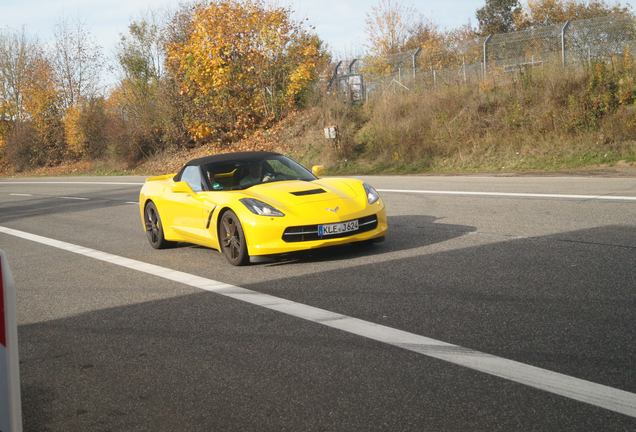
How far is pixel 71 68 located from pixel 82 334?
173 ft

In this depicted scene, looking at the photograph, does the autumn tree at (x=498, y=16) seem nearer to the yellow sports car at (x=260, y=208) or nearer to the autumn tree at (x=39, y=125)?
the autumn tree at (x=39, y=125)

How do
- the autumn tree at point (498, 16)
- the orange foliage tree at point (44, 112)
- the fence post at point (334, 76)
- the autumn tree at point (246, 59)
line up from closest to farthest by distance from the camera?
the fence post at point (334, 76) → the autumn tree at point (246, 59) → the orange foliage tree at point (44, 112) → the autumn tree at point (498, 16)

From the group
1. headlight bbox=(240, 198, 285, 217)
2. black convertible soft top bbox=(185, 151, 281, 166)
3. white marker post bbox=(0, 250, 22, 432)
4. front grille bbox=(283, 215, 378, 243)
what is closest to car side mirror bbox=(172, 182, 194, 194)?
black convertible soft top bbox=(185, 151, 281, 166)

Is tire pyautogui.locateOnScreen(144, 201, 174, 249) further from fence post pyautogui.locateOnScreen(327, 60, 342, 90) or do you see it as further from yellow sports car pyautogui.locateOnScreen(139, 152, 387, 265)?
fence post pyautogui.locateOnScreen(327, 60, 342, 90)

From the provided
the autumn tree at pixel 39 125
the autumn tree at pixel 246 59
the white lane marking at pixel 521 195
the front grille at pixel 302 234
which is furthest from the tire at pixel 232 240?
the autumn tree at pixel 39 125

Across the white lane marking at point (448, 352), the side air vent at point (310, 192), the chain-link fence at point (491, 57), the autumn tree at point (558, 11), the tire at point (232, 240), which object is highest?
the autumn tree at point (558, 11)

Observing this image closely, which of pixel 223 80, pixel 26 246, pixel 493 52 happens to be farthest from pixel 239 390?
pixel 223 80

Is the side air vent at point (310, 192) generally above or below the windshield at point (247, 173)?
below

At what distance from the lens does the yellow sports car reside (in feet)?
26.8

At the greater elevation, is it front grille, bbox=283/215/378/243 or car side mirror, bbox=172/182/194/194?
car side mirror, bbox=172/182/194/194

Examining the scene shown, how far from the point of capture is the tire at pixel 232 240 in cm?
837

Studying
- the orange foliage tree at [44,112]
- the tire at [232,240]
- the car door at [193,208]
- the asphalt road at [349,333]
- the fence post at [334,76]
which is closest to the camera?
the asphalt road at [349,333]

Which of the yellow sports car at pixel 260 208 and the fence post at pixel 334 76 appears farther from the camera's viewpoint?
the fence post at pixel 334 76

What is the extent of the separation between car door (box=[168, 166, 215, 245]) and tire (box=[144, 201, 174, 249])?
0.48 metres
